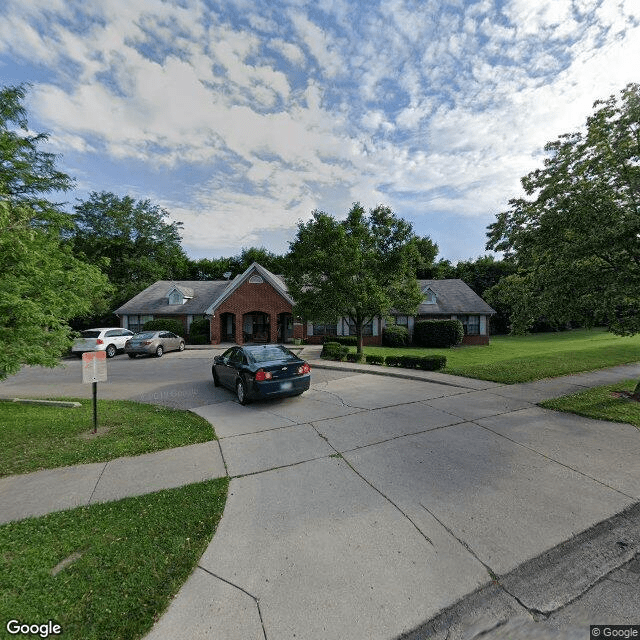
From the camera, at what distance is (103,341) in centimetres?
1912

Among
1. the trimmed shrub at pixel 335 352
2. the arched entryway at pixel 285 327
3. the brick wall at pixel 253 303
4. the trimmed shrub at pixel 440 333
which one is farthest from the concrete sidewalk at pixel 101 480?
the arched entryway at pixel 285 327

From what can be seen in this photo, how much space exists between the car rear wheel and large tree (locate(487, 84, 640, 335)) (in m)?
7.24

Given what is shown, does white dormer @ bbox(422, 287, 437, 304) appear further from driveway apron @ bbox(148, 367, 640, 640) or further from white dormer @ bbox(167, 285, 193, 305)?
white dormer @ bbox(167, 285, 193, 305)

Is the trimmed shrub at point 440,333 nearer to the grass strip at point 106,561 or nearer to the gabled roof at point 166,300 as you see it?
the gabled roof at point 166,300

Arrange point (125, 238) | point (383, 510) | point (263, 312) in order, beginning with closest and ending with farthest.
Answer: point (383, 510), point (263, 312), point (125, 238)

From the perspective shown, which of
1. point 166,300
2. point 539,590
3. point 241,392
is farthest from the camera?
point 166,300

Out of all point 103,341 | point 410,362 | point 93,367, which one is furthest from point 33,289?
point 103,341

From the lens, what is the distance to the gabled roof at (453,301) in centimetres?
2588

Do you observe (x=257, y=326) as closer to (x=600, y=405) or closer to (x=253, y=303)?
(x=253, y=303)

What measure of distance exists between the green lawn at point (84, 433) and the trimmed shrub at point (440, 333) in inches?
764

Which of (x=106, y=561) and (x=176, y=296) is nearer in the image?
(x=106, y=561)

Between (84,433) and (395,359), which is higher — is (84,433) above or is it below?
below

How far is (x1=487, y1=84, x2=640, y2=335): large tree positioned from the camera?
23.0ft

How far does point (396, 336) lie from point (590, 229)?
16.9 m
